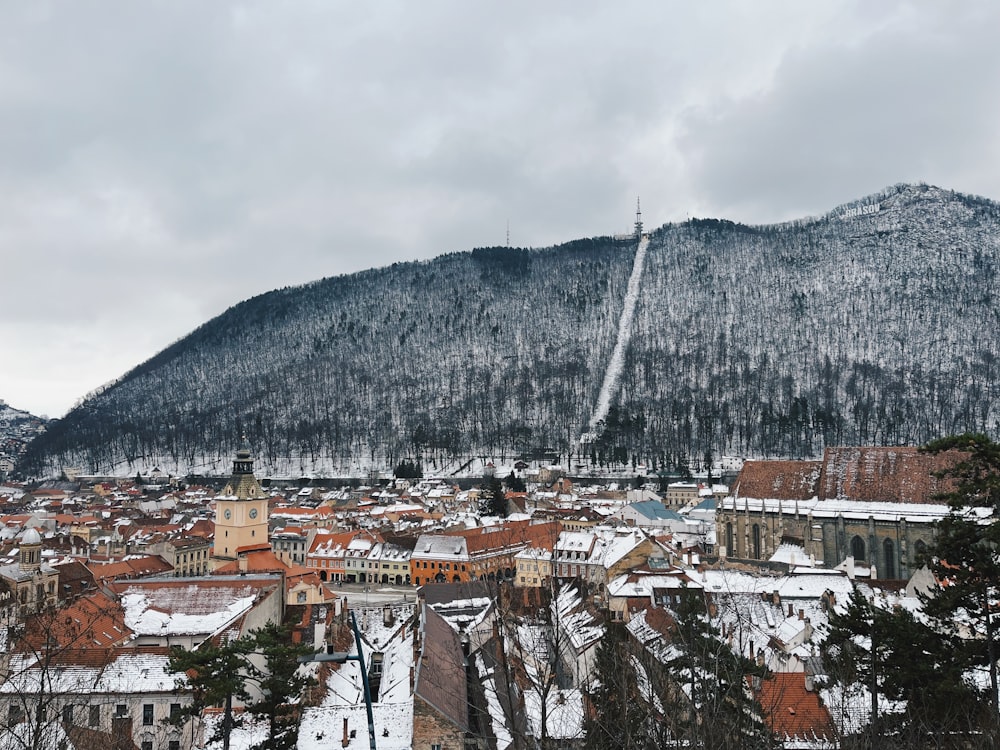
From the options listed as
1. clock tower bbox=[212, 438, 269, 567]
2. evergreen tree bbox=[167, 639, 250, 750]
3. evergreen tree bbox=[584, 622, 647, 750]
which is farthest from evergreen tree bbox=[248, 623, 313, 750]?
clock tower bbox=[212, 438, 269, 567]

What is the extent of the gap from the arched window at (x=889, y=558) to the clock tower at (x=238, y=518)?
41432 mm

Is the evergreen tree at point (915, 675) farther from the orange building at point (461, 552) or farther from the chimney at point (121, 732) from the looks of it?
the orange building at point (461, 552)

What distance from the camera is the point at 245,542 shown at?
179 feet

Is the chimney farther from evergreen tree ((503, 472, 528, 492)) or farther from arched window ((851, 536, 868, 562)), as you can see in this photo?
evergreen tree ((503, 472, 528, 492))

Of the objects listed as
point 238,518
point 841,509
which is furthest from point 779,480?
point 238,518

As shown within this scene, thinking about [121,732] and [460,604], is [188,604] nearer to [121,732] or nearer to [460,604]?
[121,732]

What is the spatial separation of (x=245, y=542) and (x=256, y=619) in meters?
23.3

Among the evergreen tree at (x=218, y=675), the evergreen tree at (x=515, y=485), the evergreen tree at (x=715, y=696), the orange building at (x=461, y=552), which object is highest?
the evergreen tree at (x=715, y=696)

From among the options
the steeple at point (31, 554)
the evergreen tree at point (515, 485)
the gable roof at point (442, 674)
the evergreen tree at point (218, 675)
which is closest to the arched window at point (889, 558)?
the gable roof at point (442, 674)

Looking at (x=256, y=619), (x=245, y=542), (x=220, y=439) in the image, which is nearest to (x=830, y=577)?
(x=256, y=619)

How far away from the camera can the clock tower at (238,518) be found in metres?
54.2

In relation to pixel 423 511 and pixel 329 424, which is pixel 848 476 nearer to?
pixel 423 511

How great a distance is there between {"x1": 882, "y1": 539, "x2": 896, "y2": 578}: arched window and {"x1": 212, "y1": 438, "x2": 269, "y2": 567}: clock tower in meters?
41.4

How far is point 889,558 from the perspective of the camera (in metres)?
48.6
